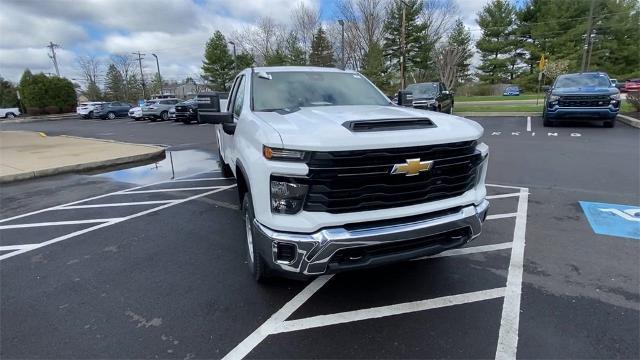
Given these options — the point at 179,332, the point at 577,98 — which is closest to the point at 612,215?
the point at 179,332

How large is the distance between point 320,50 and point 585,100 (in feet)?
115

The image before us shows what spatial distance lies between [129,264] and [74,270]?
523mm

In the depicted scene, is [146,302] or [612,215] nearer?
[146,302]

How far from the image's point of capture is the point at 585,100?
12.5m

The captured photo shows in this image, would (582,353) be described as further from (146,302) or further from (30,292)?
(30,292)

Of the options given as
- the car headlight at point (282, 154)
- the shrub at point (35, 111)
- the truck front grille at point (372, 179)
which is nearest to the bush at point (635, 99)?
the truck front grille at point (372, 179)

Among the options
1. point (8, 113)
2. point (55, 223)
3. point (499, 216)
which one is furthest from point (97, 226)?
point (8, 113)

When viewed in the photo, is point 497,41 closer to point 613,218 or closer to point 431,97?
point 431,97

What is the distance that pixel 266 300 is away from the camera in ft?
→ 10.4

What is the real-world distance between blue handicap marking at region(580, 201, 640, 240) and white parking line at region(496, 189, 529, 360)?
2.83ft

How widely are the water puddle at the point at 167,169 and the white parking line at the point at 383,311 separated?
616 cm

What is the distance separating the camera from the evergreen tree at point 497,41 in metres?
49.9

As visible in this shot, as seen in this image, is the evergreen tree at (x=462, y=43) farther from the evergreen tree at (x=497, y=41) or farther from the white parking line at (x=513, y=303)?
the white parking line at (x=513, y=303)

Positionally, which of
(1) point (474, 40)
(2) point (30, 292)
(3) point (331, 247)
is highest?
(1) point (474, 40)
